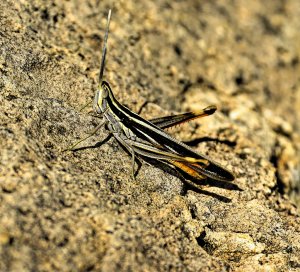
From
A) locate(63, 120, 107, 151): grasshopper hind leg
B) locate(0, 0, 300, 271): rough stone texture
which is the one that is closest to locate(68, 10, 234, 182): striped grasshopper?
locate(63, 120, 107, 151): grasshopper hind leg

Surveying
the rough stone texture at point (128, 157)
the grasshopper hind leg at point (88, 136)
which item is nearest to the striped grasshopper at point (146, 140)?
the grasshopper hind leg at point (88, 136)

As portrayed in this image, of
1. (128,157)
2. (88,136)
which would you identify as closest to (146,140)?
(128,157)

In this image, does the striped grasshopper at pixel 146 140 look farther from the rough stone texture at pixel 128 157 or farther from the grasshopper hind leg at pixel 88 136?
the rough stone texture at pixel 128 157

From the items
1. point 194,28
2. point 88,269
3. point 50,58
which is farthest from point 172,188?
point 194,28

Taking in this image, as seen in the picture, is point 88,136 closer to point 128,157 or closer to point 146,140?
point 128,157

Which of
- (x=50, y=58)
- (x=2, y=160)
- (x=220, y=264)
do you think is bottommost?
(x=220, y=264)

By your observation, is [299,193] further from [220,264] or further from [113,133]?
[113,133]
